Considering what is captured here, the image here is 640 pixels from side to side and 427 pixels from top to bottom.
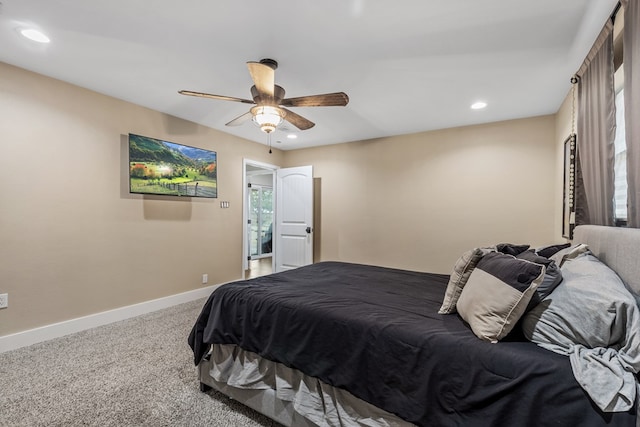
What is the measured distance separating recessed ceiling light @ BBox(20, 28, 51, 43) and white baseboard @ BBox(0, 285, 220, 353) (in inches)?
98.5

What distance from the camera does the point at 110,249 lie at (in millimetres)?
3182

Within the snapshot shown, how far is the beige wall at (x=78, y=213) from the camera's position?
101 inches

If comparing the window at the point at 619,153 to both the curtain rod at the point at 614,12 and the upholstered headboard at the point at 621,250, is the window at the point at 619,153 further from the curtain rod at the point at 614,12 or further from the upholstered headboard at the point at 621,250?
the upholstered headboard at the point at 621,250

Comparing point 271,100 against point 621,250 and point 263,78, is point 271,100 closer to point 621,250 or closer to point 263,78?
point 263,78

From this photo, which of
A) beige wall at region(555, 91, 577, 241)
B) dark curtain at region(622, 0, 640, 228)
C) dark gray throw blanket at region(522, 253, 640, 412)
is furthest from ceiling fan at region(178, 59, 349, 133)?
beige wall at region(555, 91, 577, 241)

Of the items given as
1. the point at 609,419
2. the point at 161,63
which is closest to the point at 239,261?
the point at 161,63

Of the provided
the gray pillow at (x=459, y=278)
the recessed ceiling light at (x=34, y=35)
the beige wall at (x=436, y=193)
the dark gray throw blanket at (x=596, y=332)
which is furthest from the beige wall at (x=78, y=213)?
the dark gray throw blanket at (x=596, y=332)

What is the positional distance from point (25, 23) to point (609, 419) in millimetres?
3683

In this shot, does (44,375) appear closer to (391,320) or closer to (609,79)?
(391,320)

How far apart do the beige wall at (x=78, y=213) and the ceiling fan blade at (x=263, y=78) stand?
207 cm

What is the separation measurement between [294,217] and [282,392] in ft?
12.1

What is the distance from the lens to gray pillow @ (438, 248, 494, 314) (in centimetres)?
156

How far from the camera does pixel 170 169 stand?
3.63 metres

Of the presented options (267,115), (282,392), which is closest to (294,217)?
(267,115)
